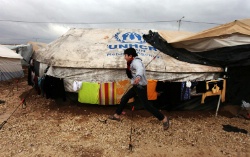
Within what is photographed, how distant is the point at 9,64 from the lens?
10312mm

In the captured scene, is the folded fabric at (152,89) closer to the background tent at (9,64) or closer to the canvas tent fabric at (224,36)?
the canvas tent fabric at (224,36)

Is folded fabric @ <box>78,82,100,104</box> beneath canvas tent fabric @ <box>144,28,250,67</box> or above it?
beneath

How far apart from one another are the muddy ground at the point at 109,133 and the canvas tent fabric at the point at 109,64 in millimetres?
995

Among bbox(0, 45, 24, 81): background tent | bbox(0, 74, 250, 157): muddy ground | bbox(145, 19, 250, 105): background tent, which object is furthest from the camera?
bbox(0, 45, 24, 81): background tent

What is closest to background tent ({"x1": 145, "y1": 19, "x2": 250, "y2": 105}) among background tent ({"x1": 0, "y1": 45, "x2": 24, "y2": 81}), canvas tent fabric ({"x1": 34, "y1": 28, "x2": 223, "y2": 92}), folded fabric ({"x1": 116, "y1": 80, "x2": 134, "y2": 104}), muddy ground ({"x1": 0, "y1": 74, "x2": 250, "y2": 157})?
canvas tent fabric ({"x1": 34, "y1": 28, "x2": 223, "y2": 92})

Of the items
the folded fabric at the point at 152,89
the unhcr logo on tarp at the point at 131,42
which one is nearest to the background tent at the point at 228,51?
the unhcr logo on tarp at the point at 131,42

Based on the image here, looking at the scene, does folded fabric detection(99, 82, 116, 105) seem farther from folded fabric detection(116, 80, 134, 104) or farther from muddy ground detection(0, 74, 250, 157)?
muddy ground detection(0, 74, 250, 157)

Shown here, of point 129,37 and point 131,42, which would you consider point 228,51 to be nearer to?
point 131,42

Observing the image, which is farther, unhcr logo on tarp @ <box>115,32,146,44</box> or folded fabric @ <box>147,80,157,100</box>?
unhcr logo on tarp @ <box>115,32,146,44</box>

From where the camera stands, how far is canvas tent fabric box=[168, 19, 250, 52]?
6299mm

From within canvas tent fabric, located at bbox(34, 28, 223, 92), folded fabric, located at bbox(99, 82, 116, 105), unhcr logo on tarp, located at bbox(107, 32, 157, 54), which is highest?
unhcr logo on tarp, located at bbox(107, 32, 157, 54)

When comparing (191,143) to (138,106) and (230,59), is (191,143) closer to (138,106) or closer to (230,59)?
(138,106)

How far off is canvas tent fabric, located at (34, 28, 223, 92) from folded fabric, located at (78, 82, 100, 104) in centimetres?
34

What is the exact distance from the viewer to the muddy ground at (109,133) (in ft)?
14.2
